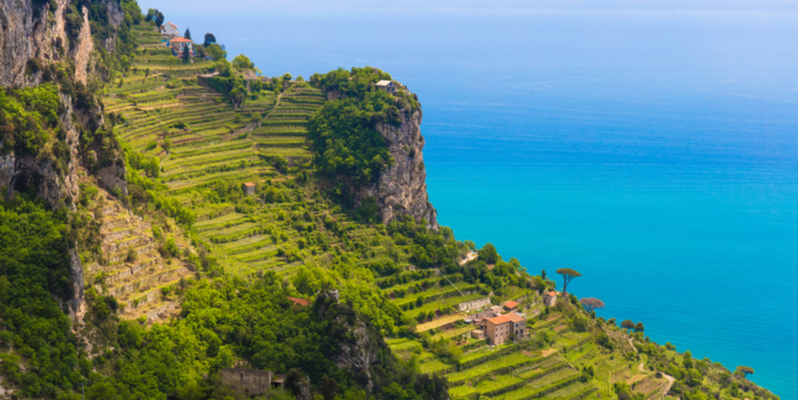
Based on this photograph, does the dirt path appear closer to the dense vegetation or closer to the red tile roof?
the dense vegetation

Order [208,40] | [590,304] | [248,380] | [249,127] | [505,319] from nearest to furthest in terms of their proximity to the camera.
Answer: [248,380] < [505,319] < [590,304] < [249,127] < [208,40]

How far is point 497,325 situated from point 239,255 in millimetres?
17114

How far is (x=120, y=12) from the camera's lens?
243 ft

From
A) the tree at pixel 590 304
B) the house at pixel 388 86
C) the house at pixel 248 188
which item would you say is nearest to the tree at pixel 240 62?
the house at pixel 388 86

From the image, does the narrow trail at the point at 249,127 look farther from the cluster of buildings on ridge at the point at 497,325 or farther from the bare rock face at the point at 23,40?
the cluster of buildings on ridge at the point at 497,325

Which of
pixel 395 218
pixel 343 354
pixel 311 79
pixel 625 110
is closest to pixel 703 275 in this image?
pixel 395 218

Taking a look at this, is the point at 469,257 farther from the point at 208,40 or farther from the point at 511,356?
the point at 208,40

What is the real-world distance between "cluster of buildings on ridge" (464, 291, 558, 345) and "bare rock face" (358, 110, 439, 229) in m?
12.1

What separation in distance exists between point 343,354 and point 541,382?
14.1 m

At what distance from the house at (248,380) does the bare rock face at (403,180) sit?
86.9 feet

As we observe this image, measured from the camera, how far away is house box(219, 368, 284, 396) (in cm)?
4034

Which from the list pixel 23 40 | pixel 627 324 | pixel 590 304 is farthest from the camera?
pixel 590 304

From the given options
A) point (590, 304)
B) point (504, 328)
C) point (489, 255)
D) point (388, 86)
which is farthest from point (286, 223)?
point (590, 304)

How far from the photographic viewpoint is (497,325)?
55.3 m
